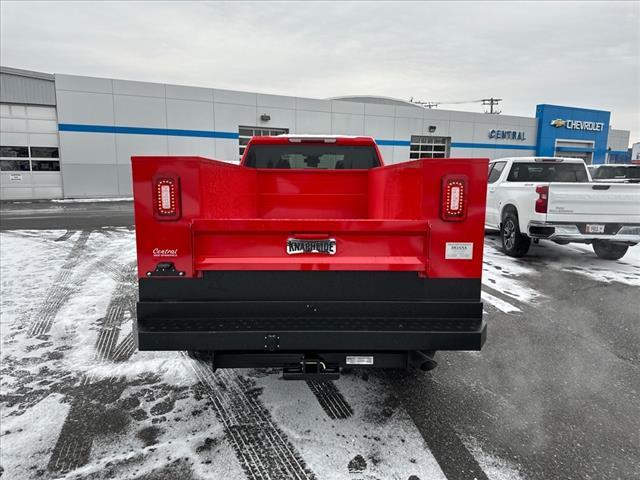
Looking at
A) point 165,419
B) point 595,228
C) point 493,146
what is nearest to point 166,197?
point 165,419

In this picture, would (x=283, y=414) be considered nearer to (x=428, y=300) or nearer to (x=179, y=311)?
(x=179, y=311)

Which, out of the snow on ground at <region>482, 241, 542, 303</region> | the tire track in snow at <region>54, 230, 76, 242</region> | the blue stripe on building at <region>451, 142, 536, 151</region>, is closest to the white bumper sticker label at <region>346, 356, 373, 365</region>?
the snow on ground at <region>482, 241, 542, 303</region>

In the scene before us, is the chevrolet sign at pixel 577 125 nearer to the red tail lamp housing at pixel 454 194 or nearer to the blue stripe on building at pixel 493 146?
the blue stripe on building at pixel 493 146

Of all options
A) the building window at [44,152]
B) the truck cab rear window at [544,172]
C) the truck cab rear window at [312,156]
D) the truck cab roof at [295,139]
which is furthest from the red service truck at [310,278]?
the building window at [44,152]

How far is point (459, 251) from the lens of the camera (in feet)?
9.25

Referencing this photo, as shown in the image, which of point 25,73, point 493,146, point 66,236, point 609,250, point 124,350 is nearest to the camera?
point 124,350

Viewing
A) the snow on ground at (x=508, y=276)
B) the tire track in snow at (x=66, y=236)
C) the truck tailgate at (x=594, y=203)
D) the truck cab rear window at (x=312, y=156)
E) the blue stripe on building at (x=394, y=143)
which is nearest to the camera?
the truck cab rear window at (x=312, y=156)

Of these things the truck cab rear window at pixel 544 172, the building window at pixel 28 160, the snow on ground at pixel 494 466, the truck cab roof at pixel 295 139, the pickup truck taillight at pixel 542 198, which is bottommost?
the snow on ground at pixel 494 466

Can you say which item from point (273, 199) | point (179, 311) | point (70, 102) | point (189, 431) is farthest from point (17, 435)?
point (70, 102)

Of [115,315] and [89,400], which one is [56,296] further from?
[89,400]

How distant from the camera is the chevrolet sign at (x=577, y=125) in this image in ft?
113

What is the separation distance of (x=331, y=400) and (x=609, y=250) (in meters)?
8.25

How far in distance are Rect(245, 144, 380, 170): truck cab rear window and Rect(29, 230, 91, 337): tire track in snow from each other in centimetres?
301

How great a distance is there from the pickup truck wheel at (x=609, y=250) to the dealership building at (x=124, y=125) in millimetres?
19769
